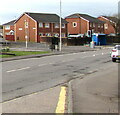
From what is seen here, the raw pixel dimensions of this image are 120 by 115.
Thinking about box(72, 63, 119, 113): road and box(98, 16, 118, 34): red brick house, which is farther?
box(98, 16, 118, 34): red brick house

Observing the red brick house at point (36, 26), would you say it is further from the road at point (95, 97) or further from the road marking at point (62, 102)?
the road marking at point (62, 102)

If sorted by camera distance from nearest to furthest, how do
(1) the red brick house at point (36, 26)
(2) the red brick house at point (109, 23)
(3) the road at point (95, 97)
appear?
1. (3) the road at point (95, 97)
2. (1) the red brick house at point (36, 26)
3. (2) the red brick house at point (109, 23)

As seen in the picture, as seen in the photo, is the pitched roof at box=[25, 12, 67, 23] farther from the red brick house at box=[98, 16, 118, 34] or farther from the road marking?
the road marking

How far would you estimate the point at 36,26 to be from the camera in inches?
2569

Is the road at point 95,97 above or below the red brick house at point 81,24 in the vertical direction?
below

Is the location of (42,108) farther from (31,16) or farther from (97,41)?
(31,16)

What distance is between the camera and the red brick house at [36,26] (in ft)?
216

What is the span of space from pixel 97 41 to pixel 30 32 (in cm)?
1800

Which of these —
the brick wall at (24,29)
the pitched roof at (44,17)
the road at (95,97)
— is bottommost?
the road at (95,97)

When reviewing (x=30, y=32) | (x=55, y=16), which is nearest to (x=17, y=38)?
(x=30, y=32)

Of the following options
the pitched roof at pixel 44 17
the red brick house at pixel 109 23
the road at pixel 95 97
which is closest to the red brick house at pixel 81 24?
the red brick house at pixel 109 23

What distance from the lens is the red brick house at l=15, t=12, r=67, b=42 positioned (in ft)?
216

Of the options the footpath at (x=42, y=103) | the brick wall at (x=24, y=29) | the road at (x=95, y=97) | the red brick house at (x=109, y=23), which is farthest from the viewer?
the red brick house at (x=109, y=23)

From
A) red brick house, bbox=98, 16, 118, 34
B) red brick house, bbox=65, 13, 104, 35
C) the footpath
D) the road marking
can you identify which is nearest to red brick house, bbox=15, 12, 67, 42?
red brick house, bbox=65, 13, 104, 35
